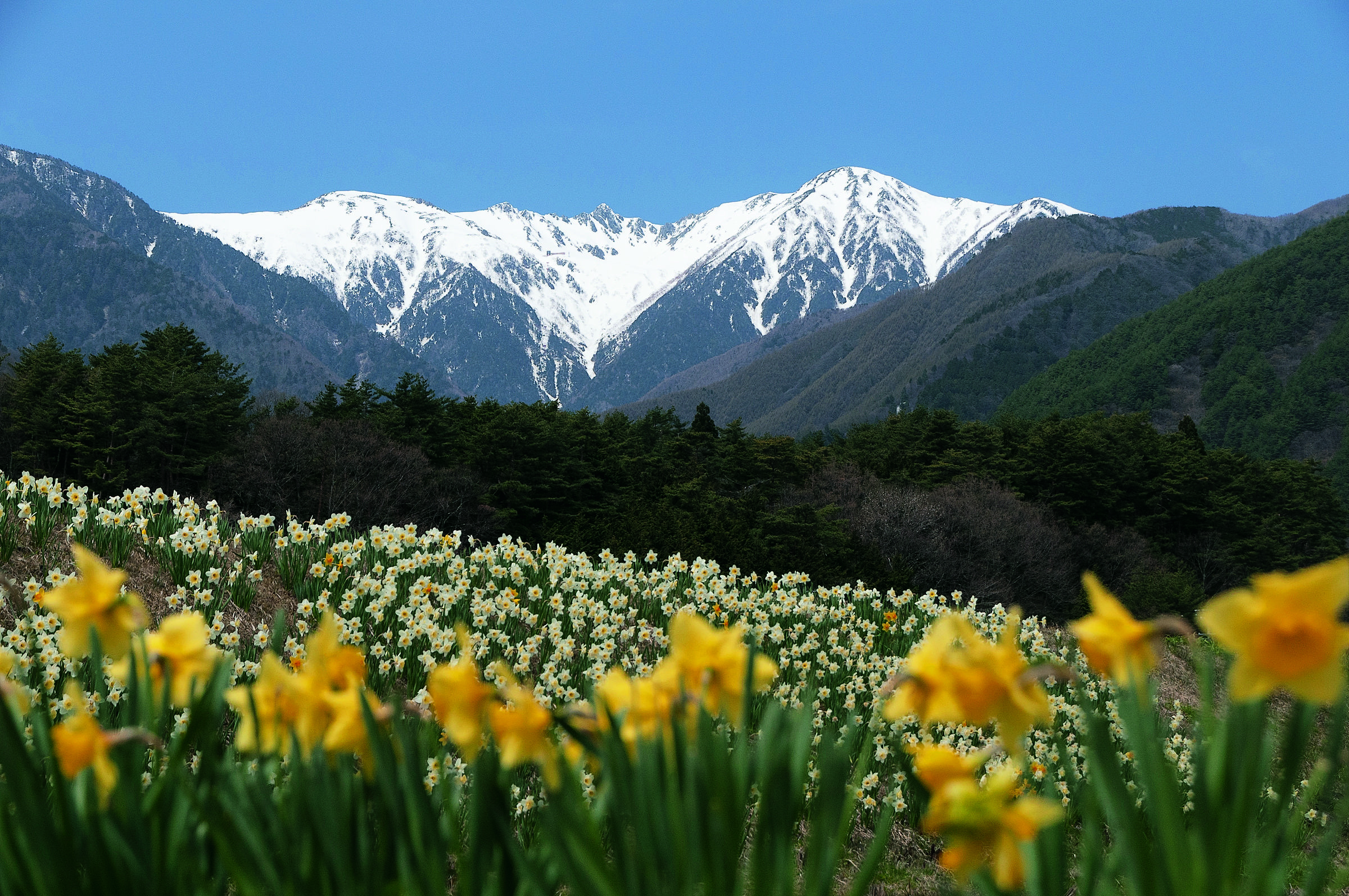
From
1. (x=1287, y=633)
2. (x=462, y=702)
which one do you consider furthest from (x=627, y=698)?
(x=1287, y=633)

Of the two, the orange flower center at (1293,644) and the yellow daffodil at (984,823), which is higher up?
the orange flower center at (1293,644)

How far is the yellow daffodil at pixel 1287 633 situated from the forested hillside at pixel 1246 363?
123 metres

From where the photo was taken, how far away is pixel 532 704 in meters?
1.31

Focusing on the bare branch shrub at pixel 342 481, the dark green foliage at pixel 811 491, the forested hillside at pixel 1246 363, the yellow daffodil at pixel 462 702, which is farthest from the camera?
the forested hillside at pixel 1246 363

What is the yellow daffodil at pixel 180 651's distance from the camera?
1.38 metres

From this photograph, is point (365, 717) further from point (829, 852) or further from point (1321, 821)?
point (1321, 821)

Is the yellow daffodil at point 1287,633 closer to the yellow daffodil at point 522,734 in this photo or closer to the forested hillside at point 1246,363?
the yellow daffodil at point 522,734

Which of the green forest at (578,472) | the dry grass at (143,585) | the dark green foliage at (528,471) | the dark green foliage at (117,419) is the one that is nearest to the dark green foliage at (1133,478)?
the green forest at (578,472)

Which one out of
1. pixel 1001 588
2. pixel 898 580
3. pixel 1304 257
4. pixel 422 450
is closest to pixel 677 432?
pixel 422 450

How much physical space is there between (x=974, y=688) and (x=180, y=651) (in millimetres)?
1315

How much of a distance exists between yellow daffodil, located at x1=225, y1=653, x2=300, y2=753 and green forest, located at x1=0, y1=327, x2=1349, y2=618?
21.4 m

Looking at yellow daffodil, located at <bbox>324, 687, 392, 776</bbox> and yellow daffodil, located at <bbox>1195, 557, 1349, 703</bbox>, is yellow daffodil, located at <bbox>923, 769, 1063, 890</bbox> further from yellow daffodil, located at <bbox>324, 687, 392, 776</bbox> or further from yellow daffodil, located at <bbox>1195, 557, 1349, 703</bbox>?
yellow daffodil, located at <bbox>324, 687, 392, 776</bbox>

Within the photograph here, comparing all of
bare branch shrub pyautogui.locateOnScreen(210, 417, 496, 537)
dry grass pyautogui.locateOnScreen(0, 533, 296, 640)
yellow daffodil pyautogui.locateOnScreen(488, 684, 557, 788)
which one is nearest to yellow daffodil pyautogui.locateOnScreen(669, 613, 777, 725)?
yellow daffodil pyautogui.locateOnScreen(488, 684, 557, 788)

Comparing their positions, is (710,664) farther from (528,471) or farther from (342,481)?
(528,471)
